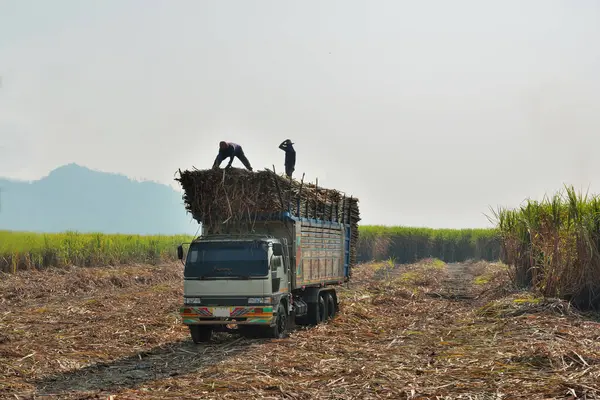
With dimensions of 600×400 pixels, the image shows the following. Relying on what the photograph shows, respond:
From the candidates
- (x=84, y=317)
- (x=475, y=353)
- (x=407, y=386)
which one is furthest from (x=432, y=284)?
(x=407, y=386)

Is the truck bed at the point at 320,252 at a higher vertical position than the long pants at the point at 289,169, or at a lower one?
lower

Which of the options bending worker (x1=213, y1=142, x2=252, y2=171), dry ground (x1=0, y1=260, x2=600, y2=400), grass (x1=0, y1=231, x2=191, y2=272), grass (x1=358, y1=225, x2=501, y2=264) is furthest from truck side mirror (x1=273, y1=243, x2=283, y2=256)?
grass (x1=358, y1=225, x2=501, y2=264)

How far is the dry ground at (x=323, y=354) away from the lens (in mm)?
10680

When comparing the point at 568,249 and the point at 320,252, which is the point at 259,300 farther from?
the point at 568,249

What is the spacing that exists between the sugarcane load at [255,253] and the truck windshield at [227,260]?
2 cm

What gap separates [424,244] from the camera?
69062mm

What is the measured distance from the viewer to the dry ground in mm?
10680

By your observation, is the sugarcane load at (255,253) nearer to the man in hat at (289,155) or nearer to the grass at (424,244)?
the man in hat at (289,155)

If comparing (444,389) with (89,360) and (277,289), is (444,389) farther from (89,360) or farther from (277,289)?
(89,360)

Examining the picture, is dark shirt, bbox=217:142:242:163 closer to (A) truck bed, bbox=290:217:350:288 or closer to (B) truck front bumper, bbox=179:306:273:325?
(A) truck bed, bbox=290:217:350:288

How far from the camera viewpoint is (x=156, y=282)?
1340 inches

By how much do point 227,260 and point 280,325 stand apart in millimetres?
2072

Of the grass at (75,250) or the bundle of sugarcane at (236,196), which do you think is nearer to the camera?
the bundle of sugarcane at (236,196)

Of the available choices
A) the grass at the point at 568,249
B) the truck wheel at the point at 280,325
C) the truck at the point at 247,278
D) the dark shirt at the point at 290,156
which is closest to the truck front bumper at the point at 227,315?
the truck at the point at 247,278
